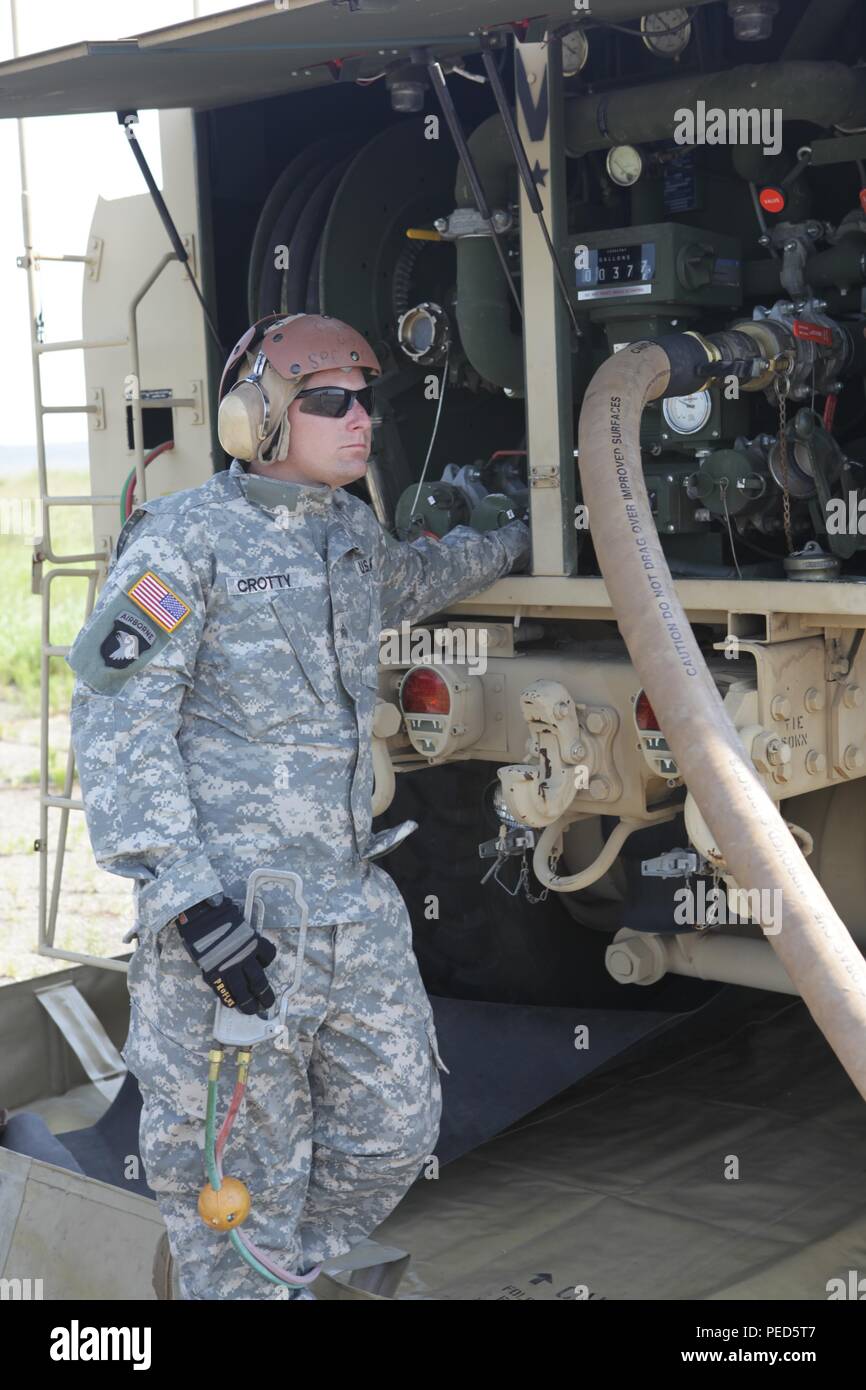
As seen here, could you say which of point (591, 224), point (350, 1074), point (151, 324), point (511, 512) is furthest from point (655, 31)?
point (350, 1074)

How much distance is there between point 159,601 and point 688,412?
4.05ft

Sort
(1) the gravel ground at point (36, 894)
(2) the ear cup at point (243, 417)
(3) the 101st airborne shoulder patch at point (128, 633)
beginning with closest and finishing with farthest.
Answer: (3) the 101st airborne shoulder patch at point (128, 633) < (2) the ear cup at point (243, 417) < (1) the gravel ground at point (36, 894)

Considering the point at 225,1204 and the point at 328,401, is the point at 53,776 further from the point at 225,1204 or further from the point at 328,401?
the point at 225,1204

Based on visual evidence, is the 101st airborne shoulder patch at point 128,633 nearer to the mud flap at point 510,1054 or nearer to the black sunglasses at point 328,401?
the black sunglasses at point 328,401

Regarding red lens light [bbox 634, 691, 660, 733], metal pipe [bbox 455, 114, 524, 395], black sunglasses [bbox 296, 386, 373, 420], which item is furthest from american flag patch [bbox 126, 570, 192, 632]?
metal pipe [bbox 455, 114, 524, 395]

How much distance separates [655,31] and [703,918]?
6.36ft

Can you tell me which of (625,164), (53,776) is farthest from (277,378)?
(53,776)

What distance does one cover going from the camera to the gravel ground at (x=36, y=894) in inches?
264

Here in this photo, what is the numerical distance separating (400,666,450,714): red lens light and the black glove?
0.92 metres

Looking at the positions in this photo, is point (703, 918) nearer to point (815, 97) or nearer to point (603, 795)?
point (603, 795)

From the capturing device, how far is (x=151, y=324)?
459cm

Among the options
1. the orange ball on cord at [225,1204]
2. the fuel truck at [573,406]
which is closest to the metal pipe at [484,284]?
the fuel truck at [573,406]

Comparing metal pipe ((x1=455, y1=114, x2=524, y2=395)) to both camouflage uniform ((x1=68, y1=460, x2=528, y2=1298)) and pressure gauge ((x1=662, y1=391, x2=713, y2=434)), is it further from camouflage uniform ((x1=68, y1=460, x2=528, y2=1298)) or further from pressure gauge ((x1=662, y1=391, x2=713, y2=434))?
camouflage uniform ((x1=68, y1=460, x2=528, y2=1298))

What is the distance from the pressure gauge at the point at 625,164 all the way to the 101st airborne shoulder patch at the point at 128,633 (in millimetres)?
1398
